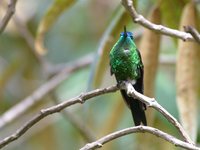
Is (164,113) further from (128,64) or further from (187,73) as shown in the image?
(187,73)

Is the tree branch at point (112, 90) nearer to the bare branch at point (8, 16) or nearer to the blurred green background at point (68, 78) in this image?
the bare branch at point (8, 16)

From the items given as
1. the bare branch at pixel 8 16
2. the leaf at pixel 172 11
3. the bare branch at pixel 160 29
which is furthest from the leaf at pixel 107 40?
the bare branch at pixel 160 29

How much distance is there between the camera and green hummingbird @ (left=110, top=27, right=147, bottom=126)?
1.67m

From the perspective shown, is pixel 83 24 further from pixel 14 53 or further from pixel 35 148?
pixel 35 148

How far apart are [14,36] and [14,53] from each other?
14 cm

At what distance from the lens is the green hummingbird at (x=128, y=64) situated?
1.67m

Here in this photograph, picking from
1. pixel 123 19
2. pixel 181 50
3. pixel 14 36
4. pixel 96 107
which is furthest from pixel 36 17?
pixel 181 50

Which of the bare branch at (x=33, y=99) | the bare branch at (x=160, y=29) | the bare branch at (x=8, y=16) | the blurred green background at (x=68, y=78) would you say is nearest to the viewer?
the bare branch at (x=160, y=29)

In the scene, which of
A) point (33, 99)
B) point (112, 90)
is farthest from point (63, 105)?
point (33, 99)

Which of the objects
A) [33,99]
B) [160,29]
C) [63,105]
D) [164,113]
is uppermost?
[33,99]

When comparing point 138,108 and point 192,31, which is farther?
point 138,108

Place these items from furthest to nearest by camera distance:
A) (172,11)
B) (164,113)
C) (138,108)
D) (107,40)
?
(107,40)
(172,11)
(138,108)
(164,113)

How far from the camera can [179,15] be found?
6.74ft

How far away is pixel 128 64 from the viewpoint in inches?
67.5
